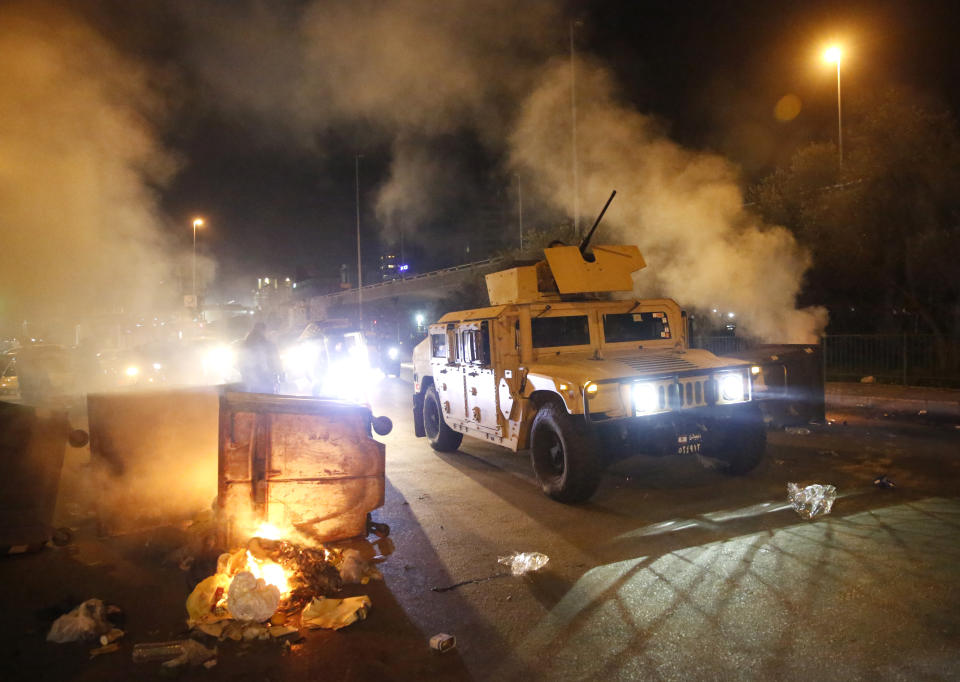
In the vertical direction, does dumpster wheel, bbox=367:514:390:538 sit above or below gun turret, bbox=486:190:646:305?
below

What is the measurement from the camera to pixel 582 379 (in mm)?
5914

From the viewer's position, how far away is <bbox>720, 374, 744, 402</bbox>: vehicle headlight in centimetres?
632

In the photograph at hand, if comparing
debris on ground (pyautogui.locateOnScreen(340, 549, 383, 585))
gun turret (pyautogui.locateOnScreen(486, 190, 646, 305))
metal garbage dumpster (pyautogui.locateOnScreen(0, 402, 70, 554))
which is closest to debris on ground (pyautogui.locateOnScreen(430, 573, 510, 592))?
debris on ground (pyautogui.locateOnScreen(340, 549, 383, 585))

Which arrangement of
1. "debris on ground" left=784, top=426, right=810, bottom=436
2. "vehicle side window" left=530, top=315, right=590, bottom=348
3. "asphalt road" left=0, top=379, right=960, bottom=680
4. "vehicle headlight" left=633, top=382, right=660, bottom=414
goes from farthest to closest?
"debris on ground" left=784, top=426, right=810, bottom=436 < "vehicle side window" left=530, top=315, right=590, bottom=348 < "vehicle headlight" left=633, top=382, right=660, bottom=414 < "asphalt road" left=0, top=379, right=960, bottom=680

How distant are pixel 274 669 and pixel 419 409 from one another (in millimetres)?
6737

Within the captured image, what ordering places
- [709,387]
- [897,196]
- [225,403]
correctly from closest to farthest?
[225,403]
[709,387]
[897,196]

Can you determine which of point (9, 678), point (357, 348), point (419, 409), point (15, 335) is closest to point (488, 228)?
point (15, 335)

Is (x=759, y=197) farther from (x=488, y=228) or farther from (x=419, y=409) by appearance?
(x=488, y=228)

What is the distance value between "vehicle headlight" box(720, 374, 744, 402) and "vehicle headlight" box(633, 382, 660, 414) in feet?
2.66

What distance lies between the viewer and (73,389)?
16984mm

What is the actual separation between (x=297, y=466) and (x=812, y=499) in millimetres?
4476

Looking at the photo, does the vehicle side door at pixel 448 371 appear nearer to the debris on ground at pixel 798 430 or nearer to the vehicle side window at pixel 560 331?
the vehicle side window at pixel 560 331

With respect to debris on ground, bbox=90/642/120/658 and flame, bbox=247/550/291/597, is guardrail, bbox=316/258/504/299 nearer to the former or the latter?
flame, bbox=247/550/291/597

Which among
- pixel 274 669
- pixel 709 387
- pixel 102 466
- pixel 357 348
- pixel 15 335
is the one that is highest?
pixel 15 335
